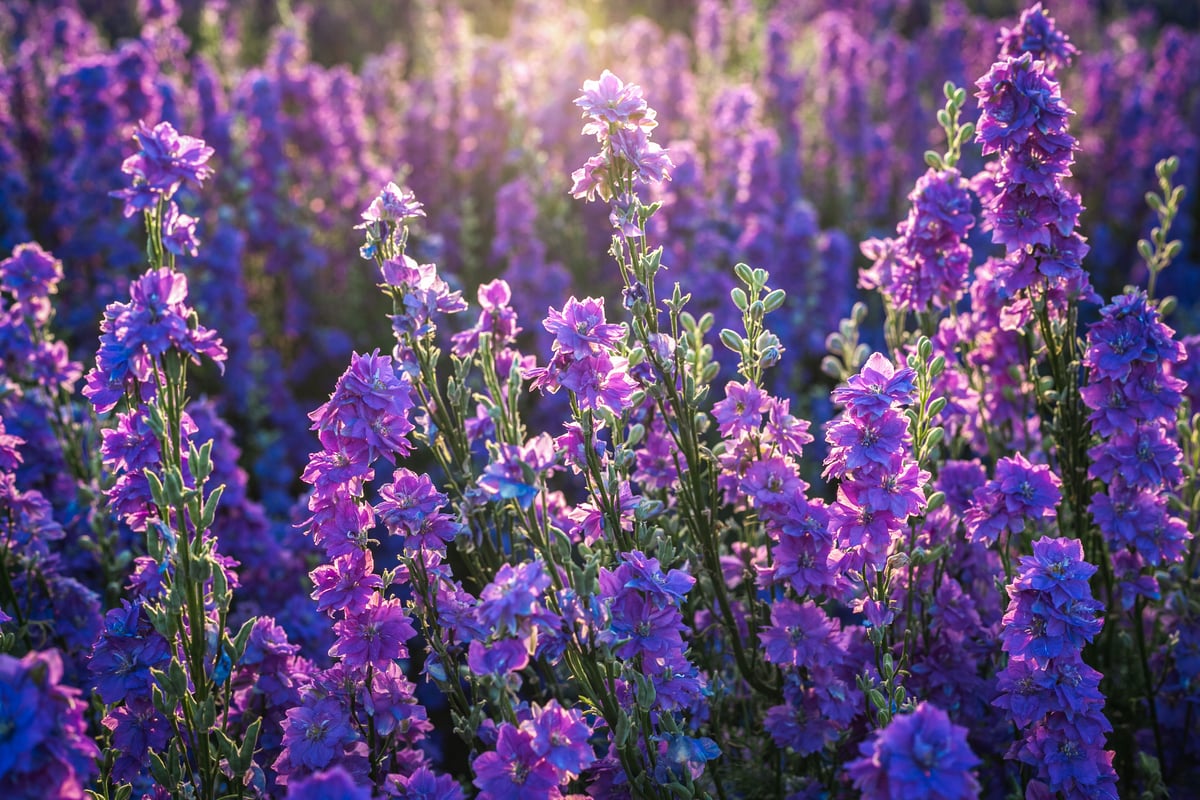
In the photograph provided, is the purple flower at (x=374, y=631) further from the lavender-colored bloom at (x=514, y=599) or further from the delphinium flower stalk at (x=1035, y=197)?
the delphinium flower stalk at (x=1035, y=197)

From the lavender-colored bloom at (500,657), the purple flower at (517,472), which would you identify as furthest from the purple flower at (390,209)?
the lavender-colored bloom at (500,657)

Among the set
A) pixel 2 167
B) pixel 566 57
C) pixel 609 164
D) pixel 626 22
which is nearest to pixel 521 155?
pixel 566 57

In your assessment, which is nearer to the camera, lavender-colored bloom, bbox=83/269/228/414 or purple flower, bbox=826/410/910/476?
lavender-colored bloom, bbox=83/269/228/414

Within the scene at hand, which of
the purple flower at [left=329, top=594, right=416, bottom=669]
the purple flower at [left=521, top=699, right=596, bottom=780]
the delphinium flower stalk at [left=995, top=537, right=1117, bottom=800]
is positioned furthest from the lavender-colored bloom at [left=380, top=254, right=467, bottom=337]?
the delphinium flower stalk at [left=995, top=537, right=1117, bottom=800]

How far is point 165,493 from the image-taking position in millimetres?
1612

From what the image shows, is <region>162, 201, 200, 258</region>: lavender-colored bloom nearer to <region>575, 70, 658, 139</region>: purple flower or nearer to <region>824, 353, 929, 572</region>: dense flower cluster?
<region>575, 70, 658, 139</region>: purple flower

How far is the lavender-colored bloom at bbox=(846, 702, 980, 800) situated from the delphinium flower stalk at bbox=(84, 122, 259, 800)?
1.04 m

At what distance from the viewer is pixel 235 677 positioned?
209 cm

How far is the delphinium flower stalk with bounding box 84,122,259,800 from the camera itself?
1630mm

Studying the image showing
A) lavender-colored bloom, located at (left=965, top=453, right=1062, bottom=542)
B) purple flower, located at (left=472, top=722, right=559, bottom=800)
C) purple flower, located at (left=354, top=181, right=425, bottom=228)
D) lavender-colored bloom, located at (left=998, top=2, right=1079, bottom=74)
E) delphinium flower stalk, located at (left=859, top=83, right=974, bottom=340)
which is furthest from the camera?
lavender-colored bloom, located at (left=998, top=2, right=1079, bottom=74)

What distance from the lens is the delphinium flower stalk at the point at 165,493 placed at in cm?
163

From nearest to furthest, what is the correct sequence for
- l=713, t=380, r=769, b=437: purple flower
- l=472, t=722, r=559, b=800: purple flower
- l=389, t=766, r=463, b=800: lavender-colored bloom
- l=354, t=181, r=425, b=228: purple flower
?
l=472, t=722, r=559, b=800: purple flower, l=389, t=766, r=463, b=800: lavender-colored bloom, l=354, t=181, r=425, b=228: purple flower, l=713, t=380, r=769, b=437: purple flower

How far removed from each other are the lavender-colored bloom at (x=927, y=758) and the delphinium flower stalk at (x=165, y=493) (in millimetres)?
1042

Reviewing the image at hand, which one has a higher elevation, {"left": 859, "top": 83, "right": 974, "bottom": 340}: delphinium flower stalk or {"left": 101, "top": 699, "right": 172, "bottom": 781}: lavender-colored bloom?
{"left": 859, "top": 83, "right": 974, "bottom": 340}: delphinium flower stalk
